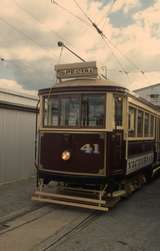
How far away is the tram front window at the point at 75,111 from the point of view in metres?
7.71

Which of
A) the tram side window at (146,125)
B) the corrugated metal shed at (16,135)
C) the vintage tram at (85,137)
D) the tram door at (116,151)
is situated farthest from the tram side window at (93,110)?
the corrugated metal shed at (16,135)

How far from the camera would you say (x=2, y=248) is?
5.09 metres

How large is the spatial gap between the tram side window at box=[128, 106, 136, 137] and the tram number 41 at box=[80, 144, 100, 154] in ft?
4.60

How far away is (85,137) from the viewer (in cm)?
761

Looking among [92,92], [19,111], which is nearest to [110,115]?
[92,92]

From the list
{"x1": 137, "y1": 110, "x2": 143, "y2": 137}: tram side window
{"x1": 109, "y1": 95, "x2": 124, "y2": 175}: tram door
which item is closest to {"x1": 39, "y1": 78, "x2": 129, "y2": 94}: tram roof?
{"x1": 109, "y1": 95, "x2": 124, "y2": 175}: tram door

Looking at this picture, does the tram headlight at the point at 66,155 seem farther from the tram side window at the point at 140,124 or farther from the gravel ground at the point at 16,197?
the tram side window at the point at 140,124

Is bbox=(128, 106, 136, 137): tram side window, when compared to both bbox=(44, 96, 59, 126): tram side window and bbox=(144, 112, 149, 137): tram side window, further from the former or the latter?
bbox=(44, 96, 59, 126): tram side window

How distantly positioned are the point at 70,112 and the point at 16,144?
378 centimetres

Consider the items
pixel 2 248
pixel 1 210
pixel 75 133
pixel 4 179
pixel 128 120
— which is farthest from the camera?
pixel 4 179

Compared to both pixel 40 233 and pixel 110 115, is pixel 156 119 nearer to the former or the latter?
pixel 110 115

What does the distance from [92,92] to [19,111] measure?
4195mm

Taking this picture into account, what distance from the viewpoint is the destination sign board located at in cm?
832

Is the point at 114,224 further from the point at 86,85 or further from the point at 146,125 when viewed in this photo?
the point at 146,125
